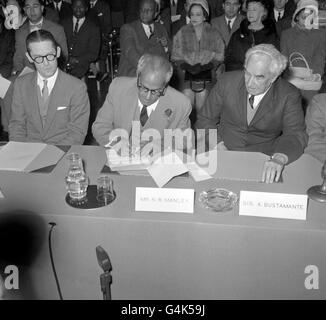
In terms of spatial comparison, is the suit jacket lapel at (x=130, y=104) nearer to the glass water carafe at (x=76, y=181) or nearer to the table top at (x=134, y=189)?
the table top at (x=134, y=189)

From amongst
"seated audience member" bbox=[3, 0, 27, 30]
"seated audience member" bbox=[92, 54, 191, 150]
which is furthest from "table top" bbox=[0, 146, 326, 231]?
"seated audience member" bbox=[3, 0, 27, 30]

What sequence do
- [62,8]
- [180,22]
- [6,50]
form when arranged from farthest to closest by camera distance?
[62,8] → [180,22] → [6,50]

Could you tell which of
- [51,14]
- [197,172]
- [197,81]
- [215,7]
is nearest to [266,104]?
[197,172]

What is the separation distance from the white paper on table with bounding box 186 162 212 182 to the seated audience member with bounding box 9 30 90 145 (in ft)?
2.91

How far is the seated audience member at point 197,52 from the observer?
171 inches

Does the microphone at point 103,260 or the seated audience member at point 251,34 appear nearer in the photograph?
the microphone at point 103,260

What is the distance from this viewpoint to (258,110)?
2.63 m

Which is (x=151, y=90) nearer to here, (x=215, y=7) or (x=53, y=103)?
(x=53, y=103)

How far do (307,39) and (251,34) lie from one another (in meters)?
0.53

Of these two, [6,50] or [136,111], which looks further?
[6,50]

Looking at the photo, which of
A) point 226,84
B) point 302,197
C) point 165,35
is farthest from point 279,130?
point 165,35

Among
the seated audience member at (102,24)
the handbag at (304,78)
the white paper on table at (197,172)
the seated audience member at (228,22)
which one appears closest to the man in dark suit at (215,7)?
the seated audience member at (228,22)

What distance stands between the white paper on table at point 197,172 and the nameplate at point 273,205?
1.07 feet

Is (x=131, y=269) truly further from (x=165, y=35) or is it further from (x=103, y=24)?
(x=103, y=24)
